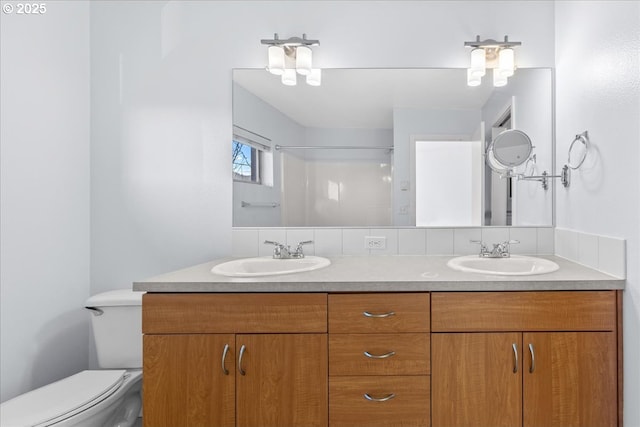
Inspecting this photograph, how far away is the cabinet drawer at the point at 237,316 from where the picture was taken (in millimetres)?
1238

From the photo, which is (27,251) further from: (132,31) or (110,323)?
(132,31)

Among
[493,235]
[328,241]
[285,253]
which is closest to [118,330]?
[285,253]

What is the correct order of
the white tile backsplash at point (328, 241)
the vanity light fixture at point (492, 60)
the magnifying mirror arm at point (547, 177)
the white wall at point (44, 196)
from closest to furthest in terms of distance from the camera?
the white wall at point (44, 196), the magnifying mirror arm at point (547, 177), the vanity light fixture at point (492, 60), the white tile backsplash at point (328, 241)

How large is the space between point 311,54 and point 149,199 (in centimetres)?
130

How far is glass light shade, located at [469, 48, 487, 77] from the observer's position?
5.91 feet

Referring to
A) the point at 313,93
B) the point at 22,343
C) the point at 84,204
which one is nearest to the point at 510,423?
the point at 313,93

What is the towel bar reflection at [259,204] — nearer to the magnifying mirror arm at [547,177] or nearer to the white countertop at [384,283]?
the white countertop at [384,283]

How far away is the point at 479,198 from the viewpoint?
1846mm

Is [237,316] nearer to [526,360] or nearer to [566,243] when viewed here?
[526,360]

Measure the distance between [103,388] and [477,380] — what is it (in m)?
1.57

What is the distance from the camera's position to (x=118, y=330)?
166 centimetres

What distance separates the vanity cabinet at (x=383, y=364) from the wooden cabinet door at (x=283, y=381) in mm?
51

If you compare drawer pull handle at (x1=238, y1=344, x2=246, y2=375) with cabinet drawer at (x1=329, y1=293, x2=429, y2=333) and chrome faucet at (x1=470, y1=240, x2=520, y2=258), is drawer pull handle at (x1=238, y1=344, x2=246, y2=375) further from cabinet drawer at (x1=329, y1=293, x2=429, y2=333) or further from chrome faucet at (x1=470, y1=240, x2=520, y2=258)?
chrome faucet at (x1=470, y1=240, x2=520, y2=258)

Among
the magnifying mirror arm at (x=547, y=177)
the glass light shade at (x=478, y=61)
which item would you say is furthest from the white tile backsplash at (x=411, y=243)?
the glass light shade at (x=478, y=61)
